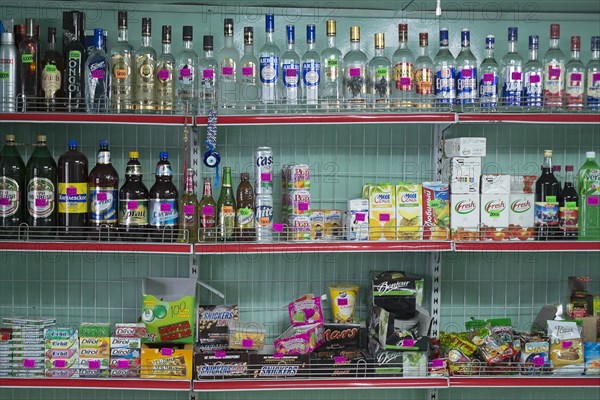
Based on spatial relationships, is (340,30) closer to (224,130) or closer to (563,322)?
(224,130)

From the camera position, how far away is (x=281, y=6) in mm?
3902

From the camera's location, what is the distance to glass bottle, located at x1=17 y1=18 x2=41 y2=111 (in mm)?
3465

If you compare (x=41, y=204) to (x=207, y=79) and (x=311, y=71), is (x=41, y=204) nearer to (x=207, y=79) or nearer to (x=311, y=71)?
(x=207, y=79)

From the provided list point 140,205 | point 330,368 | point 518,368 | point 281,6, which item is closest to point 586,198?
point 518,368

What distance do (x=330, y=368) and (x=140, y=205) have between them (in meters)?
1.09

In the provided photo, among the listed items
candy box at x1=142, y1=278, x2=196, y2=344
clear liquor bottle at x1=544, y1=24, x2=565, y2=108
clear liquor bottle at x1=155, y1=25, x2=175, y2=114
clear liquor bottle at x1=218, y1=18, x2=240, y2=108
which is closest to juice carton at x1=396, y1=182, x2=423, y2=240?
clear liquor bottle at x1=544, y1=24, x2=565, y2=108

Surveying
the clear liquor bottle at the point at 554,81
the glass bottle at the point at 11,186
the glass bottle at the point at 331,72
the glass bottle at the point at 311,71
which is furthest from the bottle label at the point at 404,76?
the glass bottle at the point at 11,186

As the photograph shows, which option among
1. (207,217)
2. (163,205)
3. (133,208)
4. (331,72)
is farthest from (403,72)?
(133,208)

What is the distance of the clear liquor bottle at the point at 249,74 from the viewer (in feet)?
11.6

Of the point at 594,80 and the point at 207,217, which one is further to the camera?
the point at 594,80

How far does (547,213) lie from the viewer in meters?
3.57

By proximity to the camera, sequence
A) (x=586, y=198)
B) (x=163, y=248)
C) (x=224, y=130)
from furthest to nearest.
Result: (x=224, y=130), (x=586, y=198), (x=163, y=248)

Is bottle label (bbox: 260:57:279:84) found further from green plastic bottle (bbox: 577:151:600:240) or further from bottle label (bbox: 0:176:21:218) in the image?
green plastic bottle (bbox: 577:151:600:240)

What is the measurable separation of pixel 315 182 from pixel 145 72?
0.99 meters
